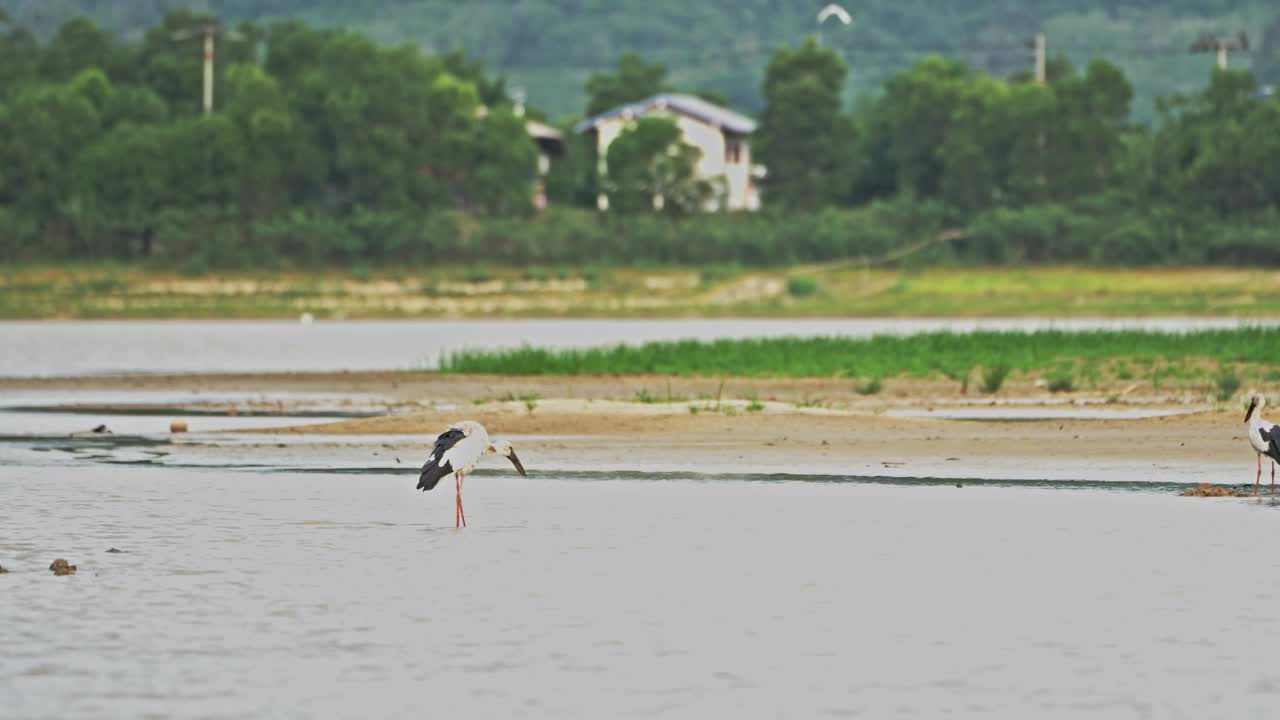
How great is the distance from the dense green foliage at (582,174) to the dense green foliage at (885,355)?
63670 millimetres

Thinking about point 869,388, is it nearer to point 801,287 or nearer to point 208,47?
point 801,287

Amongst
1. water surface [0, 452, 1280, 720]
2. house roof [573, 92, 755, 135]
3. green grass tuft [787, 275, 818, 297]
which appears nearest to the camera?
water surface [0, 452, 1280, 720]

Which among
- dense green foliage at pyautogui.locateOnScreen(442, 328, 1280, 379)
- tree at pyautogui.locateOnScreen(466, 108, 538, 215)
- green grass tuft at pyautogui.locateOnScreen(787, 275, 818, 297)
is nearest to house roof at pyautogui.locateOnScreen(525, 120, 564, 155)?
tree at pyautogui.locateOnScreen(466, 108, 538, 215)

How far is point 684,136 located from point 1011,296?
127 feet

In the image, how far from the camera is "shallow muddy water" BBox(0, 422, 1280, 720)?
45.0 feet

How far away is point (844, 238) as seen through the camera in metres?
122

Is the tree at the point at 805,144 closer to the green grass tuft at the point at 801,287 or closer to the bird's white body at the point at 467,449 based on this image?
the green grass tuft at the point at 801,287

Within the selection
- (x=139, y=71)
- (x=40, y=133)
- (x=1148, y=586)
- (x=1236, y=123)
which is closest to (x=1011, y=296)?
(x=1236, y=123)

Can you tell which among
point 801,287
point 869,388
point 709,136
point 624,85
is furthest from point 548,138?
point 869,388

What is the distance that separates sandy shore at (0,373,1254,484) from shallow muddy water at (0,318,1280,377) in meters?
15.4

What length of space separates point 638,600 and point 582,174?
406 ft

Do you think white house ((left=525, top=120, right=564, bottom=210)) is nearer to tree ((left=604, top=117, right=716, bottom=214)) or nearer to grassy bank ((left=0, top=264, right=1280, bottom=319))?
tree ((left=604, top=117, right=716, bottom=214))

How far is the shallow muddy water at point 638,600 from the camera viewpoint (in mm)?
13719

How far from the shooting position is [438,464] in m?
21.0
